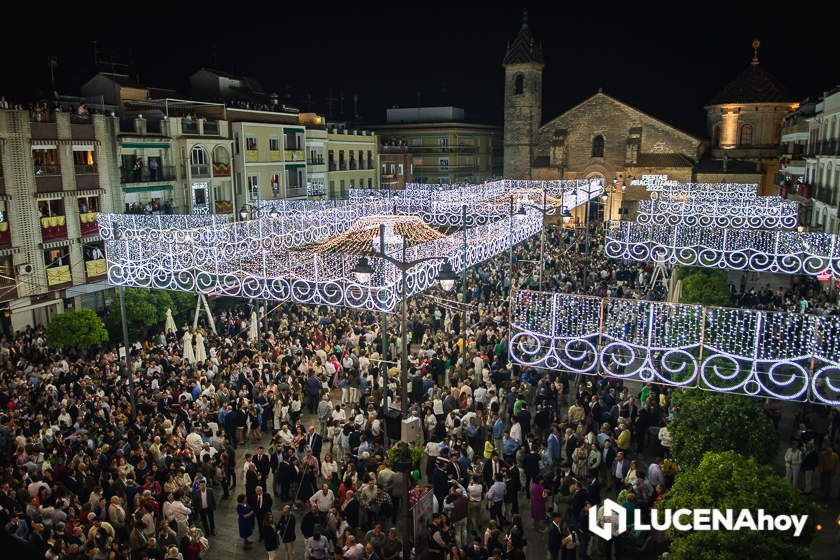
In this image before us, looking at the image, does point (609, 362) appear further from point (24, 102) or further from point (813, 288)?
point (24, 102)

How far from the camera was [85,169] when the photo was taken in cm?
2592

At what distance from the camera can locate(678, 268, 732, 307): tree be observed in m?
16.5

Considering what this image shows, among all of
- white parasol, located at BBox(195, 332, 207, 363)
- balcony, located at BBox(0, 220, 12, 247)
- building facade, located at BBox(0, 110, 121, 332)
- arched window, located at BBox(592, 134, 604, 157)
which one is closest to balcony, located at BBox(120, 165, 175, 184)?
building facade, located at BBox(0, 110, 121, 332)

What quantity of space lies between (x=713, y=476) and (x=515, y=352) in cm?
408

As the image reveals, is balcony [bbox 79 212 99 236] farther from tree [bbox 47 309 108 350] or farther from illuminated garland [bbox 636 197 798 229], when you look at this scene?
illuminated garland [bbox 636 197 798 229]

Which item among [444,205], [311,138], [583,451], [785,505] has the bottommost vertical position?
[583,451]

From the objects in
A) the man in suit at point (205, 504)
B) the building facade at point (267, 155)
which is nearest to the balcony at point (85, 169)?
the building facade at point (267, 155)

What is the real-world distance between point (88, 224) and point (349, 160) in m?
24.3

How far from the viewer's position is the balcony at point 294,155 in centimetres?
3887

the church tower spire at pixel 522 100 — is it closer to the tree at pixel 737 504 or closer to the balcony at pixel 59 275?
the balcony at pixel 59 275

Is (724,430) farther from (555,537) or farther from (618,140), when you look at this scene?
(618,140)

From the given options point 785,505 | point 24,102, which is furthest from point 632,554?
point 24,102

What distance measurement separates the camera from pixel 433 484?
38.2 feet

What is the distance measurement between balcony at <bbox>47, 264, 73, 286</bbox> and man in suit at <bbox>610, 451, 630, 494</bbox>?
20.6m
